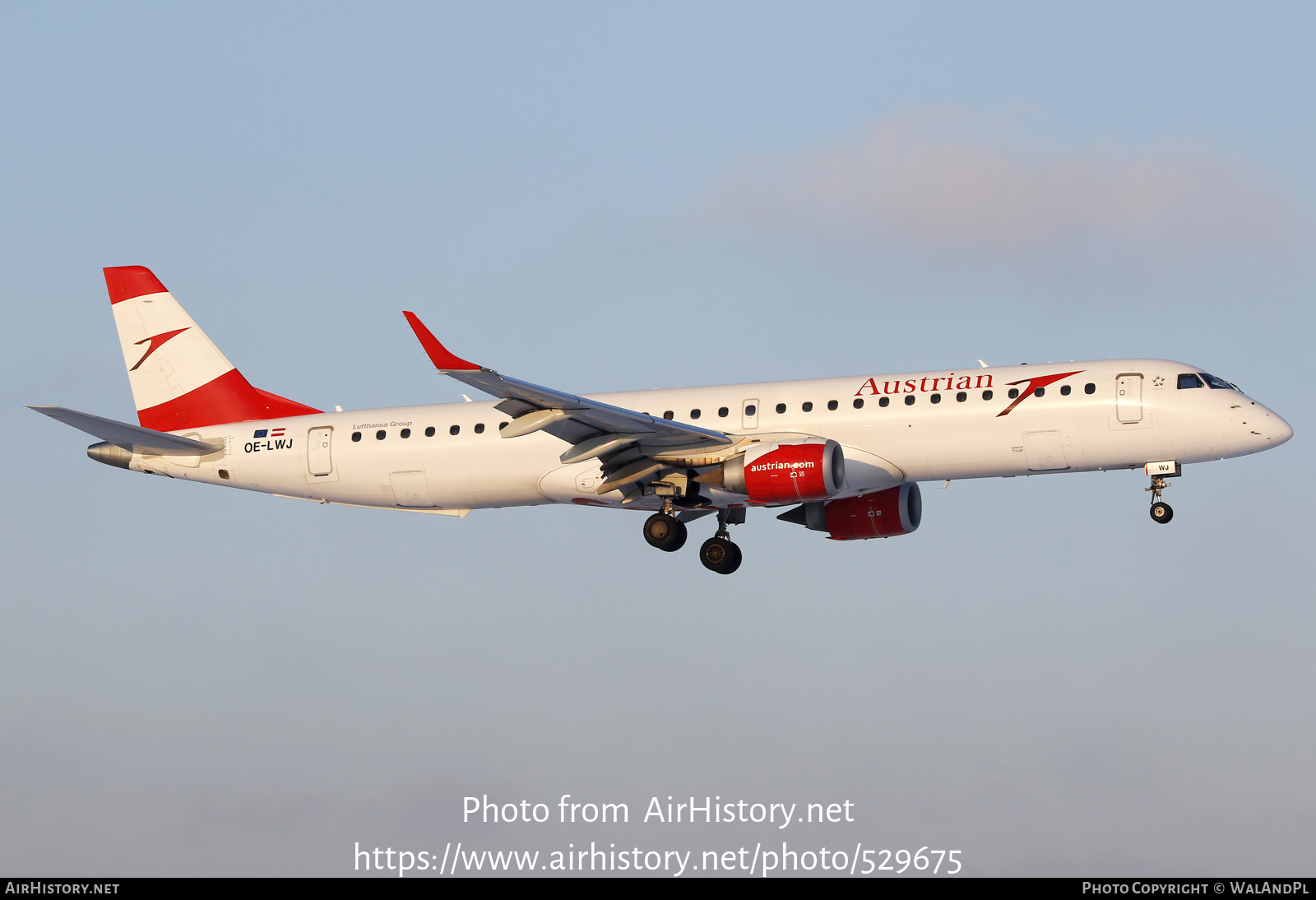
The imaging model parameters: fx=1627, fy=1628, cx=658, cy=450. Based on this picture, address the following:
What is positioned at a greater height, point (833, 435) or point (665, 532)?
point (833, 435)

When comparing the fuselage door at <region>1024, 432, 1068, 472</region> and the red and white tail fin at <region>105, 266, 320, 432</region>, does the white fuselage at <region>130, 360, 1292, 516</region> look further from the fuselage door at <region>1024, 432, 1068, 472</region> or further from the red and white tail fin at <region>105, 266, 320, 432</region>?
the red and white tail fin at <region>105, 266, 320, 432</region>

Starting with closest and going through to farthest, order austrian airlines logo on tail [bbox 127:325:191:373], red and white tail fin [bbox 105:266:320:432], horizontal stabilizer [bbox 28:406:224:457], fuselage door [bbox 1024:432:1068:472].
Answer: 1. fuselage door [bbox 1024:432:1068:472]
2. horizontal stabilizer [bbox 28:406:224:457]
3. red and white tail fin [bbox 105:266:320:432]
4. austrian airlines logo on tail [bbox 127:325:191:373]

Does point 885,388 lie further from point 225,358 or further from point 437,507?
point 225,358

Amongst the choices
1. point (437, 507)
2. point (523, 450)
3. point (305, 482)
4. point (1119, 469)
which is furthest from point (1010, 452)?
point (305, 482)

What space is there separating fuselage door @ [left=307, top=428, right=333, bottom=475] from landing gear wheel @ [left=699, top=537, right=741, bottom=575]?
11.4 meters

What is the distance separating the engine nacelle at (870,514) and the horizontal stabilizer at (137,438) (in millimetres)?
18338

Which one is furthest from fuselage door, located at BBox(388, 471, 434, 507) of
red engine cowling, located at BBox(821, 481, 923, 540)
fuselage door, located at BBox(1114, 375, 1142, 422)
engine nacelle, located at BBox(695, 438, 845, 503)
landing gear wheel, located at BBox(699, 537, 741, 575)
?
fuselage door, located at BBox(1114, 375, 1142, 422)

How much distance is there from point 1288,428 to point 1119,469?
4361 mm

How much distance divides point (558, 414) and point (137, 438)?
14189 millimetres

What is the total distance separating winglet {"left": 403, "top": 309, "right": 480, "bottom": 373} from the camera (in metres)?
37.2

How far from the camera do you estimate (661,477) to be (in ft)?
149

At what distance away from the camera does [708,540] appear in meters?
48.4

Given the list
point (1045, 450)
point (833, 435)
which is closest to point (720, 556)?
point (833, 435)

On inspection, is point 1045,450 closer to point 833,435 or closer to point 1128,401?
point 1128,401
